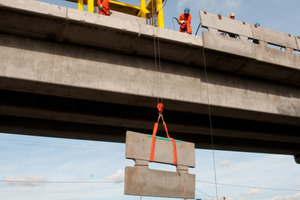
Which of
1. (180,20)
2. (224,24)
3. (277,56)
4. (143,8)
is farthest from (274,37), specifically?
(143,8)

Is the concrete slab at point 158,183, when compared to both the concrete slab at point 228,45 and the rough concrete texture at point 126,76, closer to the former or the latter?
the rough concrete texture at point 126,76

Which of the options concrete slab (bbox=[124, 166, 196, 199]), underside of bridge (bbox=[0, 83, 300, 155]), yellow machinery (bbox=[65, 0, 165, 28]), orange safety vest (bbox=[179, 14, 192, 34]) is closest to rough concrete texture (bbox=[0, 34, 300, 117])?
underside of bridge (bbox=[0, 83, 300, 155])

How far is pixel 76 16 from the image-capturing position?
718 centimetres

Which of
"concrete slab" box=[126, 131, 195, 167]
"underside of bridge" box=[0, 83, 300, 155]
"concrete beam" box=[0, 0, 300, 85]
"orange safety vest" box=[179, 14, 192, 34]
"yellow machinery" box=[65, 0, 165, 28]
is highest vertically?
"yellow machinery" box=[65, 0, 165, 28]

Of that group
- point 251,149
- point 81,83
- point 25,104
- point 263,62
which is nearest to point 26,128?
point 25,104

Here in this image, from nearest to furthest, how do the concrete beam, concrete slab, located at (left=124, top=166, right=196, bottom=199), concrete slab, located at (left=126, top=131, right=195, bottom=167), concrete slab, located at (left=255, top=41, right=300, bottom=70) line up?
1. concrete slab, located at (left=124, top=166, right=196, bottom=199)
2. concrete slab, located at (left=126, top=131, right=195, bottom=167)
3. the concrete beam
4. concrete slab, located at (left=255, top=41, right=300, bottom=70)

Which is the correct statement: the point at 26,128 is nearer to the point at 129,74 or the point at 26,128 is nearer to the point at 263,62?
the point at 129,74

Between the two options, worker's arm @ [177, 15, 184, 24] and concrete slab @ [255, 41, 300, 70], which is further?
worker's arm @ [177, 15, 184, 24]

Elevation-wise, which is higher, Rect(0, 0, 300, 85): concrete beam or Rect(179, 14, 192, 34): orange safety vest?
Rect(179, 14, 192, 34): orange safety vest

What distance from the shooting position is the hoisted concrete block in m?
5.81

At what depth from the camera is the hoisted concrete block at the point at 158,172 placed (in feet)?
19.1

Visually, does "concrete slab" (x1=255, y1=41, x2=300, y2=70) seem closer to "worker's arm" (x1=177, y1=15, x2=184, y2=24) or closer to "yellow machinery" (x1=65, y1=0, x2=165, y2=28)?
"worker's arm" (x1=177, y1=15, x2=184, y2=24)

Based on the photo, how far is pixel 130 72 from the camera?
27.5 feet

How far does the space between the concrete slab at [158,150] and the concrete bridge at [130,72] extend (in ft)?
7.02
